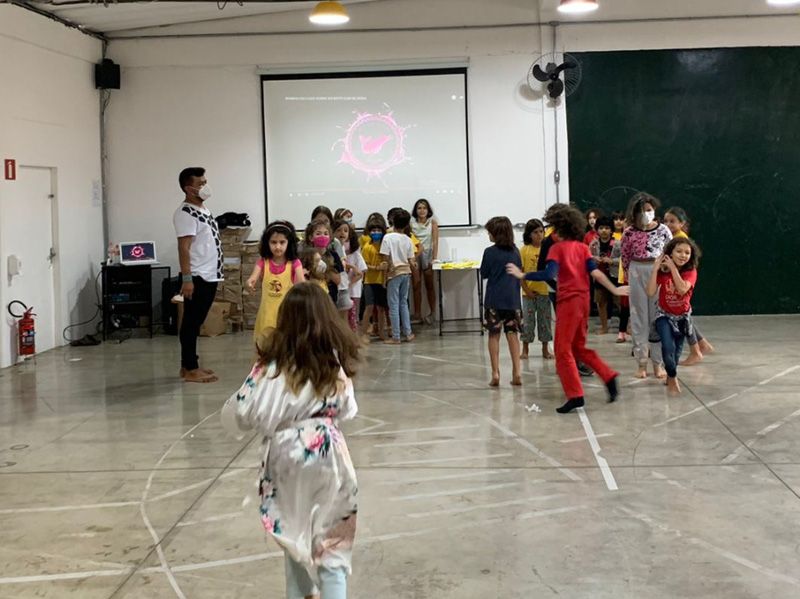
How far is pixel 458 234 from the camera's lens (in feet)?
40.6

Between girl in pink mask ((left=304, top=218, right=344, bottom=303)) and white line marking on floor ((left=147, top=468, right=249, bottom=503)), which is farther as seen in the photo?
girl in pink mask ((left=304, top=218, right=344, bottom=303))

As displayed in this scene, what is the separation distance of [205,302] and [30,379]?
2212 millimetres

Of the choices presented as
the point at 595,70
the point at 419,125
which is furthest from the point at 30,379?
the point at 595,70

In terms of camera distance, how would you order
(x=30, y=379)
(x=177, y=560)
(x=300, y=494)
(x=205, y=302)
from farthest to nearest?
(x=30, y=379), (x=205, y=302), (x=177, y=560), (x=300, y=494)

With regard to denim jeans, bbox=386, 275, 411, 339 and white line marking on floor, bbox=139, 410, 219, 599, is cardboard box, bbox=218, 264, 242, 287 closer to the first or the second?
denim jeans, bbox=386, 275, 411, 339

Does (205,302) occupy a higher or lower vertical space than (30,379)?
higher

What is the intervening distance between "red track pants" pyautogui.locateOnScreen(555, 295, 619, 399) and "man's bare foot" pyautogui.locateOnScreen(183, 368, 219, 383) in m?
3.35

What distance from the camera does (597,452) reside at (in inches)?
215

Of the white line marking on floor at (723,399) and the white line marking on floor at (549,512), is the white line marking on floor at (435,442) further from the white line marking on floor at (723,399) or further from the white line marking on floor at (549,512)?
the white line marking on floor at (549,512)

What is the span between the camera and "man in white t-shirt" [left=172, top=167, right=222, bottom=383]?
25.2 ft

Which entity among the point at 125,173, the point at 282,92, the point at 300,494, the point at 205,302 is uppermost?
the point at 282,92

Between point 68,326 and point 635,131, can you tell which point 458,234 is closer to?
point 635,131

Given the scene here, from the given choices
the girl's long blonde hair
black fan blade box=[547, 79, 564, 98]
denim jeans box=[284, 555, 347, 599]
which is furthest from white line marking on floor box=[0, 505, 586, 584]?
black fan blade box=[547, 79, 564, 98]

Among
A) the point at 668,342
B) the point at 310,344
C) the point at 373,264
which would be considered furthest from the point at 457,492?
the point at 373,264
